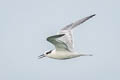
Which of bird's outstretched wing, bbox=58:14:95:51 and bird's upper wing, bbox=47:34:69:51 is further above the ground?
bird's outstretched wing, bbox=58:14:95:51

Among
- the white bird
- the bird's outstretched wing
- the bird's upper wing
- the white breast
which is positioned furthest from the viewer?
the bird's outstretched wing

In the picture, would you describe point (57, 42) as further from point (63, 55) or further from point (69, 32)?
point (69, 32)

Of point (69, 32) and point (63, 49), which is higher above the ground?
point (69, 32)

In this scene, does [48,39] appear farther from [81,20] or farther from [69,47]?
[81,20]

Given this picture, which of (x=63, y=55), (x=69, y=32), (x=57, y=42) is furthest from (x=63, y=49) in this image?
(x=69, y=32)

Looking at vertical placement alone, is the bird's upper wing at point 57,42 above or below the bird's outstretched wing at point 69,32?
below

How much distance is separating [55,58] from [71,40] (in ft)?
4.08

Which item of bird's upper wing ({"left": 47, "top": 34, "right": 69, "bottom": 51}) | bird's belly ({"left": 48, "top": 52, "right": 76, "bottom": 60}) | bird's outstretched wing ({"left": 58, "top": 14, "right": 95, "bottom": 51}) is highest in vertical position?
bird's outstretched wing ({"left": 58, "top": 14, "right": 95, "bottom": 51})

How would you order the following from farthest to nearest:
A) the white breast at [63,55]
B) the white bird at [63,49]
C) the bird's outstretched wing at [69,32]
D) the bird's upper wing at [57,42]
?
the bird's outstretched wing at [69,32], the white breast at [63,55], the white bird at [63,49], the bird's upper wing at [57,42]

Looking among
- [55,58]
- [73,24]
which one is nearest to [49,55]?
[55,58]

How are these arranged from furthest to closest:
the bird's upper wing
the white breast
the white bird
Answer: the white breast
the white bird
the bird's upper wing

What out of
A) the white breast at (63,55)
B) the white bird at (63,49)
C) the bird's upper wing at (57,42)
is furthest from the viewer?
the white breast at (63,55)

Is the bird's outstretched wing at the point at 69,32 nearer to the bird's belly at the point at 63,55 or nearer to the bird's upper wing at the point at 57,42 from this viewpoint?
the bird's upper wing at the point at 57,42

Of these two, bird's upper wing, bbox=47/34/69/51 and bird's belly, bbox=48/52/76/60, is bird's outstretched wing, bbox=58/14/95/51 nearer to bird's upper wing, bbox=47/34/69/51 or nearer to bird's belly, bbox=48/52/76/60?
bird's upper wing, bbox=47/34/69/51
